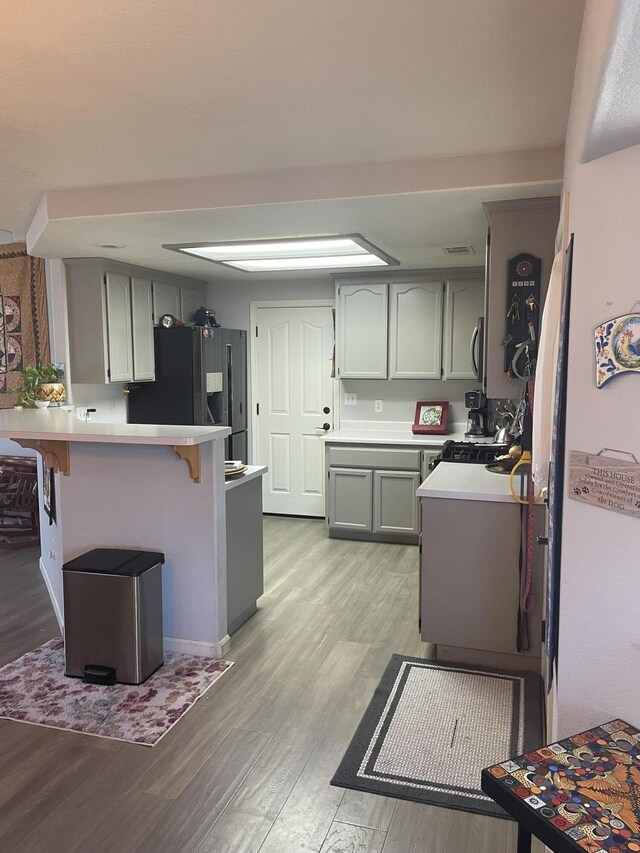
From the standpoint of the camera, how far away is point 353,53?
1861 millimetres

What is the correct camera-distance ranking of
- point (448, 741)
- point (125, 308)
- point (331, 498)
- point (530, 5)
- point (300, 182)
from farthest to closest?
point (331, 498) < point (125, 308) < point (300, 182) < point (448, 741) < point (530, 5)

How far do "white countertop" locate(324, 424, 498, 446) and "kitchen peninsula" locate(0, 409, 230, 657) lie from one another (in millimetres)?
2106

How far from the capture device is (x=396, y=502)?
5234mm

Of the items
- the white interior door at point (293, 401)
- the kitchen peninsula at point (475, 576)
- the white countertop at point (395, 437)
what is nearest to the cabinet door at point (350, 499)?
the white countertop at point (395, 437)

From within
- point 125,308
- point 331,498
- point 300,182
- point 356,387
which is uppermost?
point 300,182

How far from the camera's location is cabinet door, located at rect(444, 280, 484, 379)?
5164 mm

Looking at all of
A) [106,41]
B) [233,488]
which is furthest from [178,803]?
[106,41]

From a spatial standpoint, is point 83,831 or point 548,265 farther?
point 548,265

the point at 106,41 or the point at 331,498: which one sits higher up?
the point at 106,41

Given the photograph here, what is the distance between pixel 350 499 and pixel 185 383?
5.50 feet

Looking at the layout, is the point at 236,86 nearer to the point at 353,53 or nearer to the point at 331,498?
the point at 353,53

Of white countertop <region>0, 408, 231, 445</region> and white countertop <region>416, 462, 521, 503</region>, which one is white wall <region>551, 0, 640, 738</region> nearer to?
white countertop <region>416, 462, 521, 503</region>

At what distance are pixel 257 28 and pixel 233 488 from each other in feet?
7.68

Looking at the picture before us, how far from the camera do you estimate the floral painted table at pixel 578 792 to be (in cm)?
118
